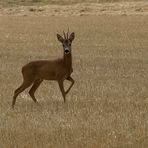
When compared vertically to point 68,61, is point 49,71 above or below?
below

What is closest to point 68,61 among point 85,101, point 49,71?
point 49,71

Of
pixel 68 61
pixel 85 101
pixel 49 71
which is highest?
pixel 68 61

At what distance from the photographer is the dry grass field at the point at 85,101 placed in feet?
34.5

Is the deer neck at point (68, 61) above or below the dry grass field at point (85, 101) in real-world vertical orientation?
above

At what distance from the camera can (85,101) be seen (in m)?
14.5

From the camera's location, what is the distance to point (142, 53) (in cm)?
2548

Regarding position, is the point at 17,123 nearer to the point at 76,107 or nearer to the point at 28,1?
the point at 76,107

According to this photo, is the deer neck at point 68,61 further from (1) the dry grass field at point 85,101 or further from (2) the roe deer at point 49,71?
(1) the dry grass field at point 85,101

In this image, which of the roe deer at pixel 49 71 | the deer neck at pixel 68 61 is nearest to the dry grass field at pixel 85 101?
the roe deer at pixel 49 71

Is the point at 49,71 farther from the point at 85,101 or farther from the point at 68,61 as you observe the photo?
the point at 85,101

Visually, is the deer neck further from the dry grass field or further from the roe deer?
the dry grass field

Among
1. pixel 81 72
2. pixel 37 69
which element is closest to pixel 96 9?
pixel 81 72

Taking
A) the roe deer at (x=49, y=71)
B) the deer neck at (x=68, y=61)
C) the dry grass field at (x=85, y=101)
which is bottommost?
the dry grass field at (x=85, y=101)

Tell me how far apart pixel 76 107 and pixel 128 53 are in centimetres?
1229
